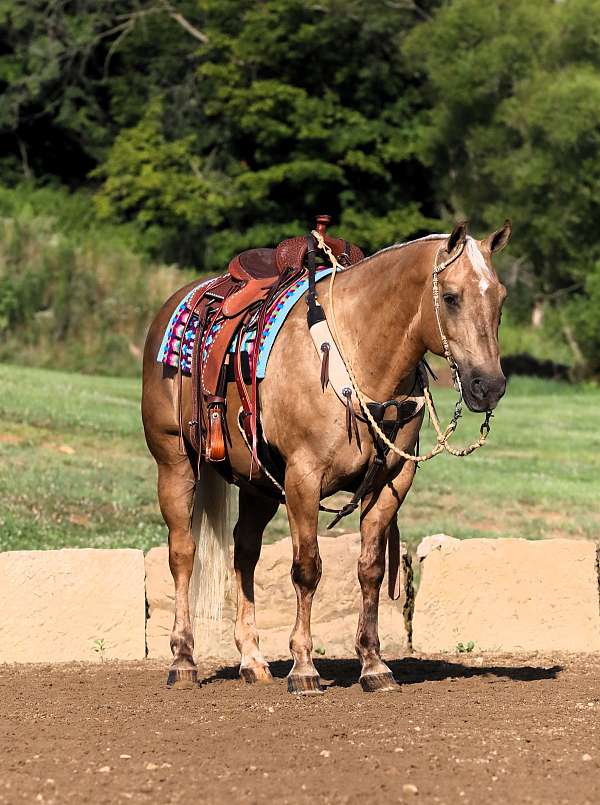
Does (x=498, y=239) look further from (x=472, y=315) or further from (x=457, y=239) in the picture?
(x=472, y=315)

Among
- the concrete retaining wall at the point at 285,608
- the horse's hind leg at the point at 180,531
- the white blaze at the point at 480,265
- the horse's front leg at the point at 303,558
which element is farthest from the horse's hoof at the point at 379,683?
the white blaze at the point at 480,265

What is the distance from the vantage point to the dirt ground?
5457 mm

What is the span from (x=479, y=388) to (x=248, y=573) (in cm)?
234

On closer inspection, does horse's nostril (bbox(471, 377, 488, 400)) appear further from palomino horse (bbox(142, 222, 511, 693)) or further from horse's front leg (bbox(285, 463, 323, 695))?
horse's front leg (bbox(285, 463, 323, 695))

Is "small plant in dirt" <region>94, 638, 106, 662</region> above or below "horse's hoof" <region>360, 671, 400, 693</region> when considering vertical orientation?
below

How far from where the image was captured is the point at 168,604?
9.74 metres

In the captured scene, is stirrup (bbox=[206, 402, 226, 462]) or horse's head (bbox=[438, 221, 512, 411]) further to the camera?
stirrup (bbox=[206, 402, 226, 462])

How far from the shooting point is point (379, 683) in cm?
794

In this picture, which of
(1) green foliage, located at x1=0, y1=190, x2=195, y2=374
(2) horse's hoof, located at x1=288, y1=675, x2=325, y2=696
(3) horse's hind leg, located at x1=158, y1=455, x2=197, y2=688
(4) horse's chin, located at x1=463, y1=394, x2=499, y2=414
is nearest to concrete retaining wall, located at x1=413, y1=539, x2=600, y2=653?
(3) horse's hind leg, located at x1=158, y1=455, x2=197, y2=688

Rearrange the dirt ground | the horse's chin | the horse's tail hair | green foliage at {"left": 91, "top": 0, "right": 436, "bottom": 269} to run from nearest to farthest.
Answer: the dirt ground → the horse's chin → the horse's tail hair → green foliage at {"left": 91, "top": 0, "right": 436, "bottom": 269}

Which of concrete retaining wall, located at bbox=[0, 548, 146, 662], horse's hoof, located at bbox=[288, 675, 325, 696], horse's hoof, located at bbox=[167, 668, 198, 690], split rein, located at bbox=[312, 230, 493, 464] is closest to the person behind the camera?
split rein, located at bbox=[312, 230, 493, 464]

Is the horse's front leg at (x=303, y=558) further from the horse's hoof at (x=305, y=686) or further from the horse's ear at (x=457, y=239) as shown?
the horse's ear at (x=457, y=239)

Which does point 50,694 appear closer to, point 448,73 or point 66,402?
point 66,402

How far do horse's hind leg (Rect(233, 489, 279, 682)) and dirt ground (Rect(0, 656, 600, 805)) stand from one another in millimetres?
185
